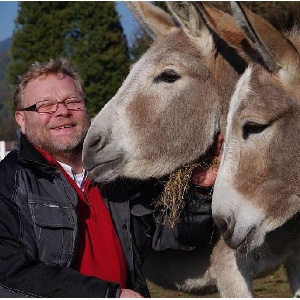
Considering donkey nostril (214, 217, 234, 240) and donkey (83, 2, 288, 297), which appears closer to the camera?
donkey nostril (214, 217, 234, 240)

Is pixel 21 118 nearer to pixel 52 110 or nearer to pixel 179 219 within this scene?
pixel 52 110

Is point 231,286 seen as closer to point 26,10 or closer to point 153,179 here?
point 153,179

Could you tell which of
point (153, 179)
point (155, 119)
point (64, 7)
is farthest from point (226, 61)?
point (64, 7)

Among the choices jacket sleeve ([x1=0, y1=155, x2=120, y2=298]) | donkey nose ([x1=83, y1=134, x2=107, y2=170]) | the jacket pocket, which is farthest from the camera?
donkey nose ([x1=83, y1=134, x2=107, y2=170])

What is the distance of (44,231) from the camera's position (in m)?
3.44

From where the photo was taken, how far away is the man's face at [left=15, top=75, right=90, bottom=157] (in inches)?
151

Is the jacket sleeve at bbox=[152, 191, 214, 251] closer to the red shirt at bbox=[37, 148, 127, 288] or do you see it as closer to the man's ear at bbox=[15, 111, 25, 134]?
the red shirt at bbox=[37, 148, 127, 288]

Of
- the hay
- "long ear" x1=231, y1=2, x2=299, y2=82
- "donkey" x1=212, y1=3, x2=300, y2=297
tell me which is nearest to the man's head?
the hay

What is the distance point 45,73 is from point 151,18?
926 mm

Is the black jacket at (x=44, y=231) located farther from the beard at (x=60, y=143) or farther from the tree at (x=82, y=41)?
the tree at (x=82, y=41)

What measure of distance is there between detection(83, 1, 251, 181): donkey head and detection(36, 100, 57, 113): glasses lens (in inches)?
11.5

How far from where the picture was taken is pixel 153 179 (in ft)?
13.8

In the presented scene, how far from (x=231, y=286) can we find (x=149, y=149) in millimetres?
1187

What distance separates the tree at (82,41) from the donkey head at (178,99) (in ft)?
66.2
